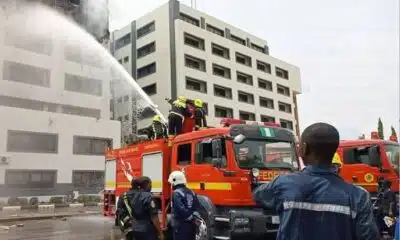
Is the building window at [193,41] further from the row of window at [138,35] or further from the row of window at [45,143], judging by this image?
the row of window at [45,143]

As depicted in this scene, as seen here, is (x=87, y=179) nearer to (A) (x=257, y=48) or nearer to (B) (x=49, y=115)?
(B) (x=49, y=115)

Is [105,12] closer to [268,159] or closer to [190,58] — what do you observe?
[190,58]

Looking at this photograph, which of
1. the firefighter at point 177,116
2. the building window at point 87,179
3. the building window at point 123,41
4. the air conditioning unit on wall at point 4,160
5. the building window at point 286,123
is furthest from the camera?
the building window at point 286,123

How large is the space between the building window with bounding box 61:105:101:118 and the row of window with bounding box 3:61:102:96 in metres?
1.33

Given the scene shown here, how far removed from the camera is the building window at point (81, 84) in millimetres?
34844

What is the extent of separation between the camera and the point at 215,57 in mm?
46250

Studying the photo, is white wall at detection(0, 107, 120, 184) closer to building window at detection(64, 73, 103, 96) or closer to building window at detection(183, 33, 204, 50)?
building window at detection(64, 73, 103, 96)

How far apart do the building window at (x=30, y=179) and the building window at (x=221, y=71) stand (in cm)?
2091

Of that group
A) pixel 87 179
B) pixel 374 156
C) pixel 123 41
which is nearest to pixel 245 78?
pixel 123 41

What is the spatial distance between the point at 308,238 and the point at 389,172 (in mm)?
8058

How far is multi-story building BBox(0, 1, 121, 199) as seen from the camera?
30.0 metres

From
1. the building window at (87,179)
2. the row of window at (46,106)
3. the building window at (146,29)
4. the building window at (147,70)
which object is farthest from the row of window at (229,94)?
the building window at (87,179)

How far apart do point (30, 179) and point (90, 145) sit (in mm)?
5506

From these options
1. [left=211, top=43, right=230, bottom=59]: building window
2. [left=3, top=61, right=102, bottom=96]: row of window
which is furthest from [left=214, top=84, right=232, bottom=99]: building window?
[left=3, top=61, right=102, bottom=96]: row of window
